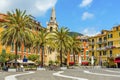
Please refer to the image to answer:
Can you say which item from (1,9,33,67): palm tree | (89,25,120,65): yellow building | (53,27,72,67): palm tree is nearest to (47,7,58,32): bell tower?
(89,25,120,65): yellow building

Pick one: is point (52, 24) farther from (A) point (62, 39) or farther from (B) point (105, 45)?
(A) point (62, 39)

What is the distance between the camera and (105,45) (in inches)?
4486

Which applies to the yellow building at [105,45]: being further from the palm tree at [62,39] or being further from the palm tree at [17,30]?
the palm tree at [17,30]

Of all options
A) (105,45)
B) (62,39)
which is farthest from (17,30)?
(105,45)

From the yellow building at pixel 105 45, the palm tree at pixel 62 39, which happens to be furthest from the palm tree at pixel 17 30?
the yellow building at pixel 105 45

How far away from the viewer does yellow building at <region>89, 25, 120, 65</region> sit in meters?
103

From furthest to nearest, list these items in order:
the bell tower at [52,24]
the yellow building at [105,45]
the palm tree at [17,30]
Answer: the bell tower at [52,24] → the yellow building at [105,45] → the palm tree at [17,30]

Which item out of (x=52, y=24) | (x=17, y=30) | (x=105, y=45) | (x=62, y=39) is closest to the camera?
(x=17, y=30)

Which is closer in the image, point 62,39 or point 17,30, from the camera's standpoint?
point 17,30

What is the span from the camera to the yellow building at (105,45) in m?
103

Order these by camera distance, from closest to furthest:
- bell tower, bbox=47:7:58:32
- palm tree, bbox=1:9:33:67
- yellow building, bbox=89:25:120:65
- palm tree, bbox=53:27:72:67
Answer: palm tree, bbox=1:9:33:67, palm tree, bbox=53:27:72:67, yellow building, bbox=89:25:120:65, bell tower, bbox=47:7:58:32

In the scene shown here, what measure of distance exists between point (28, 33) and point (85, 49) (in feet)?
263

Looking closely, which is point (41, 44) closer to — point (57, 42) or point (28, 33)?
point (57, 42)

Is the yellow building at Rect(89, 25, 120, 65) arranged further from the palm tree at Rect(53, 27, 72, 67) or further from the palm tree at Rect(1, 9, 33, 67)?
the palm tree at Rect(1, 9, 33, 67)
